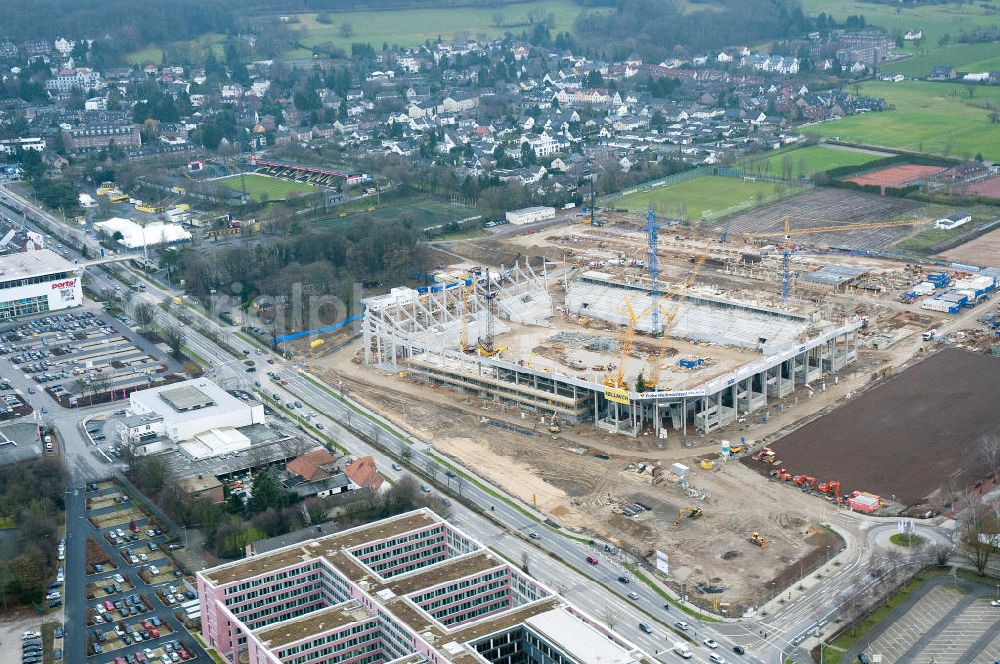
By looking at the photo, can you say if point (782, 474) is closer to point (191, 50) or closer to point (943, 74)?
point (943, 74)

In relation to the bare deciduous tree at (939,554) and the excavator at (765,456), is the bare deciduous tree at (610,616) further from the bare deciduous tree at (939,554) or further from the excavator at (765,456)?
the excavator at (765,456)

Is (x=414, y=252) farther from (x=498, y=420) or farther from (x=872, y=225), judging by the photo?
(x=872, y=225)

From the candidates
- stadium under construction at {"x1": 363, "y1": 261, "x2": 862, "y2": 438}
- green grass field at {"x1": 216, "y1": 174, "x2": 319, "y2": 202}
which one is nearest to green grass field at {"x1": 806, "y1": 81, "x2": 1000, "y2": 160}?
stadium under construction at {"x1": 363, "y1": 261, "x2": 862, "y2": 438}

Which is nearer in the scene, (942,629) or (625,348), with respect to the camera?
(942,629)

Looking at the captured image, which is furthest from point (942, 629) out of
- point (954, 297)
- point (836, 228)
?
point (836, 228)

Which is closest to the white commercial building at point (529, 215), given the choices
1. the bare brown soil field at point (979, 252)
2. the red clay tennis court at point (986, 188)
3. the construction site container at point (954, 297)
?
the bare brown soil field at point (979, 252)

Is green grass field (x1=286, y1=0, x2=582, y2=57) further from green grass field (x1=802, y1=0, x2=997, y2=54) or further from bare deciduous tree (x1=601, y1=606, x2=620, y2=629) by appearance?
bare deciduous tree (x1=601, y1=606, x2=620, y2=629)
